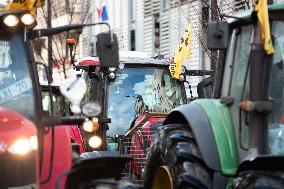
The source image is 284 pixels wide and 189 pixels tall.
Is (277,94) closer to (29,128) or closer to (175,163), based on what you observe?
(175,163)

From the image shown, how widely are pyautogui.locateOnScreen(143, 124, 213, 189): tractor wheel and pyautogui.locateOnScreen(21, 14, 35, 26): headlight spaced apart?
1.77 meters

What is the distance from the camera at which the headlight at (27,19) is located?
5.93 meters

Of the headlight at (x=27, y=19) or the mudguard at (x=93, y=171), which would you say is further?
the headlight at (x=27, y=19)

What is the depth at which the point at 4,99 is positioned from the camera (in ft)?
19.9

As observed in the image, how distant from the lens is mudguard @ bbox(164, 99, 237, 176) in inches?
255

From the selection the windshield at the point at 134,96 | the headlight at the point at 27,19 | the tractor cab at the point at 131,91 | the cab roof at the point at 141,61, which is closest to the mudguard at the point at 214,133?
the headlight at the point at 27,19

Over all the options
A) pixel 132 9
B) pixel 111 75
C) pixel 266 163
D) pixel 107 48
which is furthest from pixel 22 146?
pixel 132 9

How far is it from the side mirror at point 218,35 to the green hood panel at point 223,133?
2.38 feet

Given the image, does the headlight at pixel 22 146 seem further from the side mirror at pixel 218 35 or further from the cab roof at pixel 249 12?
the cab roof at pixel 249 12

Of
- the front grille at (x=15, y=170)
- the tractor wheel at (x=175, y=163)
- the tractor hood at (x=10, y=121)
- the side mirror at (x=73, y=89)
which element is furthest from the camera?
the tractor wheel at (x=175, y=163)

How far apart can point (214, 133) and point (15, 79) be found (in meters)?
1.83

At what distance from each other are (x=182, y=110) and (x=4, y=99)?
183 cm

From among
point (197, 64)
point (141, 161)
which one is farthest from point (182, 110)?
point (197, 64)

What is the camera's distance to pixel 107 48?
570cm
